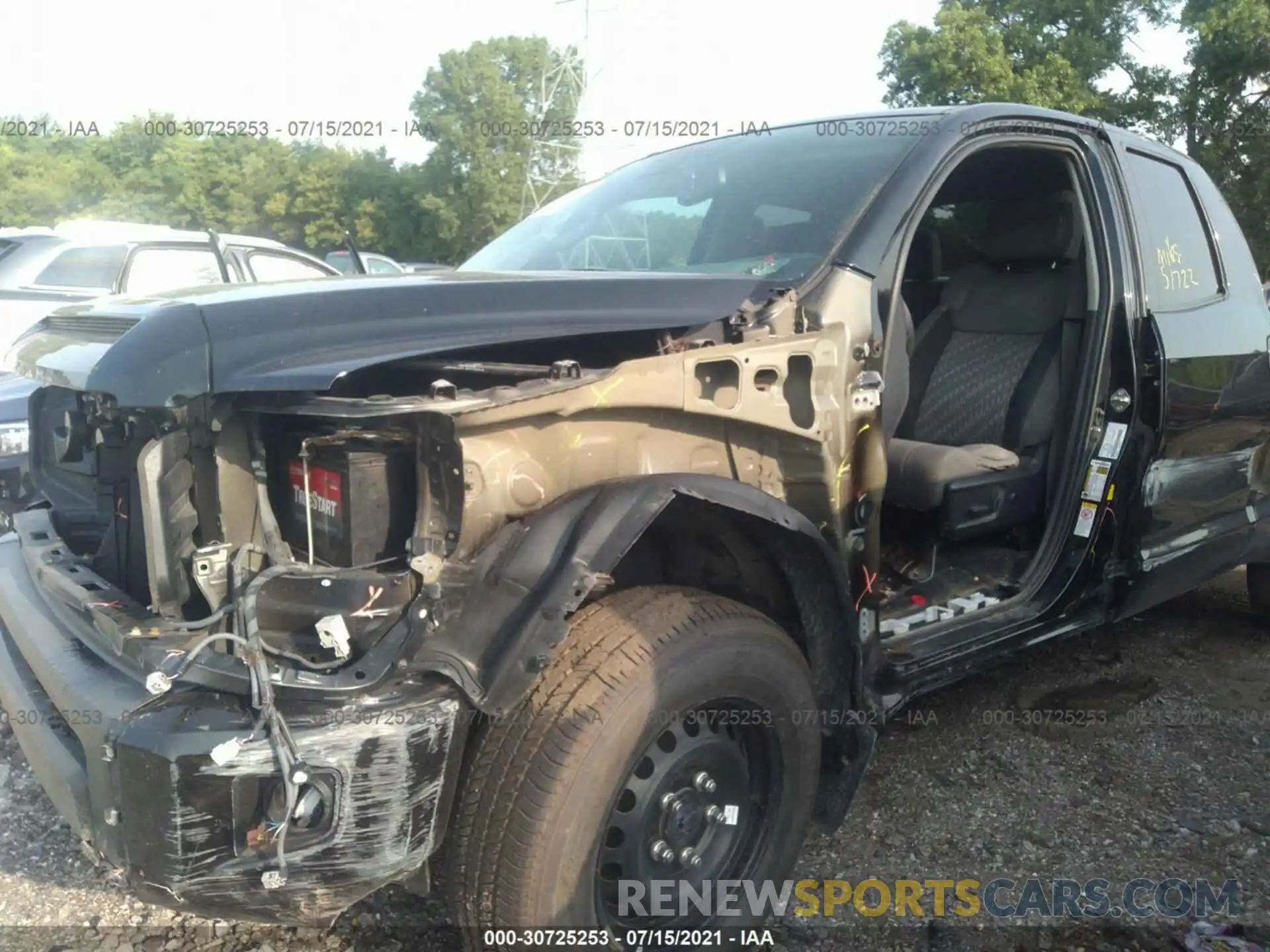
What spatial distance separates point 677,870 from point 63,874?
1.64 m

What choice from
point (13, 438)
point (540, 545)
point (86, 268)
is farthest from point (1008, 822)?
point (86, 268)

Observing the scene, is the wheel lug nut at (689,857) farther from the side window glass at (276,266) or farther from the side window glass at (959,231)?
the side window glass at (276,266)

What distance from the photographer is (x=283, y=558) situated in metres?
1.90

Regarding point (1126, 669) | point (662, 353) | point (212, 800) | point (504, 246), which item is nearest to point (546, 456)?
point (662, 353)

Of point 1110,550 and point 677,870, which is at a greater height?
point 1110,550

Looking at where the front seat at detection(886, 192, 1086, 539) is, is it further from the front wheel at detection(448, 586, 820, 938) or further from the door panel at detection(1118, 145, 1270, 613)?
the front wheel at detection(448, 586, 820, 938)

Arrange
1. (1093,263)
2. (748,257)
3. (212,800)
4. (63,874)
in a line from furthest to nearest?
(1093,263) → (748,257) → (63,874) → (212,800)

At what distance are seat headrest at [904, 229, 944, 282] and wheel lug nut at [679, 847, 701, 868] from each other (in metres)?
2.37

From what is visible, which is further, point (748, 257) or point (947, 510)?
point (947, 510)

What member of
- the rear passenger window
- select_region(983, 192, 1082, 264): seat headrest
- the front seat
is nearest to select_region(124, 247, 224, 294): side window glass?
the front seat

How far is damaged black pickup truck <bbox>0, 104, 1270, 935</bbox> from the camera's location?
1644 mm

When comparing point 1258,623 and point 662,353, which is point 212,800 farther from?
point 1258,623

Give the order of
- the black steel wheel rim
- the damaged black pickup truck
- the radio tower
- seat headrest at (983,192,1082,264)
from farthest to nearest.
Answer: the radio tower < seat headrest at (983,192,1082,264) < the black steel wheel rim < the damaged black pickup truck

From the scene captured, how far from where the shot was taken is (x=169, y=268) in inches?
308
